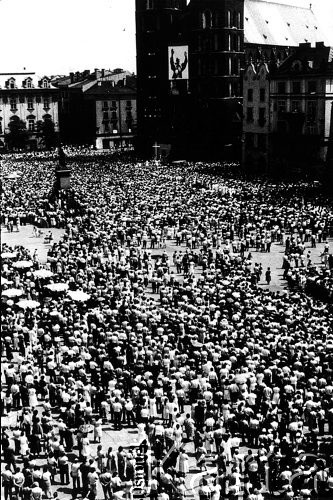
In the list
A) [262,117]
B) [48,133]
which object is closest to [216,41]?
[262,117]

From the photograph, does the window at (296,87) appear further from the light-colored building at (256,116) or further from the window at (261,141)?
the window at (261,141)

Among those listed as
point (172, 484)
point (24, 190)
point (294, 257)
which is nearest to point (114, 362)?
point (172, 484)

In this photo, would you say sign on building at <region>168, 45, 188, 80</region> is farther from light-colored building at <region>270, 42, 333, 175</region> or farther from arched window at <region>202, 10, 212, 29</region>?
light-colored building at <region>270, 42, 333, 175</region>

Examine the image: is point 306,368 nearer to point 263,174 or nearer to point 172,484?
point 172,484

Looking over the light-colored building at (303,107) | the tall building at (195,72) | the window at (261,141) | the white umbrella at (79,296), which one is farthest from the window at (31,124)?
the white umbrella at (79,296)

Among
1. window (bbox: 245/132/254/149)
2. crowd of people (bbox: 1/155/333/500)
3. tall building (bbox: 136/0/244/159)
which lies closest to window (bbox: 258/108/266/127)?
window (bbox: 245/132/254/149)

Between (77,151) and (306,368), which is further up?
(77,151)
